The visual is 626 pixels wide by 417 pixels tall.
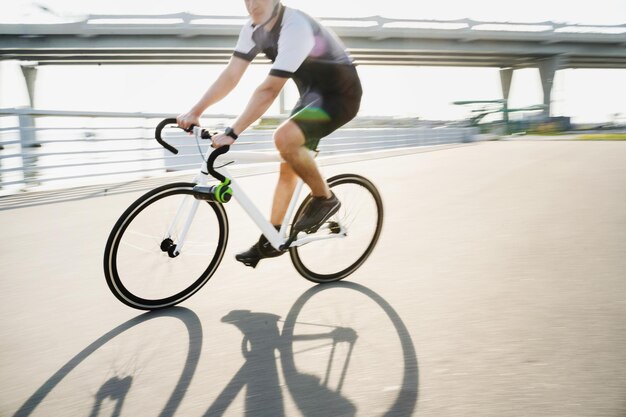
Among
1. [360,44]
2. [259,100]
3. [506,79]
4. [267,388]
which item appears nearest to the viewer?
[267,388]

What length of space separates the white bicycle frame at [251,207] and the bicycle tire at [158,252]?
44 mm

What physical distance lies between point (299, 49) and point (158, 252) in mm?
1510

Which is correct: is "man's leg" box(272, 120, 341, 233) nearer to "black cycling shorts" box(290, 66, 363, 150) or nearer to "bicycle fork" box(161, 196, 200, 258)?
"black cycling shorts" box(290, 66, 363, 150)

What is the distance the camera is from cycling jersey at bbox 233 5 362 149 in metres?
3.26

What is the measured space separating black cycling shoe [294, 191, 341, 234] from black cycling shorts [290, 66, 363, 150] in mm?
370

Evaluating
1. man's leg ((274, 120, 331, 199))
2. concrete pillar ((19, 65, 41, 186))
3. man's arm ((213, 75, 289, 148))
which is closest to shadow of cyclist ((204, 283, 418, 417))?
man's leg ((274, 120, 331, 199))

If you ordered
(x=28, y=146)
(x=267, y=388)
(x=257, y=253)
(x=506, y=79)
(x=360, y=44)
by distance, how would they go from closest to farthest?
(x=267, y=388)
(x=257, y=253)
(x=28, y=146)
(x=360, y=44)
(x=506, y=79)

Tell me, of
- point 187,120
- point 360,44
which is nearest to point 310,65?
point 187,120

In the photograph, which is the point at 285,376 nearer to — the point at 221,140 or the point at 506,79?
the point at 221,140

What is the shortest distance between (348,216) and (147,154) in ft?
28.2

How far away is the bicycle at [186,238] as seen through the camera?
3314 mm

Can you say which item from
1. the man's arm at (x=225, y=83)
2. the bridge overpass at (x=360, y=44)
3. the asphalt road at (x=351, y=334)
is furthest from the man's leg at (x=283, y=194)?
the bridge overpass at (x=360, y=44)

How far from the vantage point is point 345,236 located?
13.7ft

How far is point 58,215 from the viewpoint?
280 inches
